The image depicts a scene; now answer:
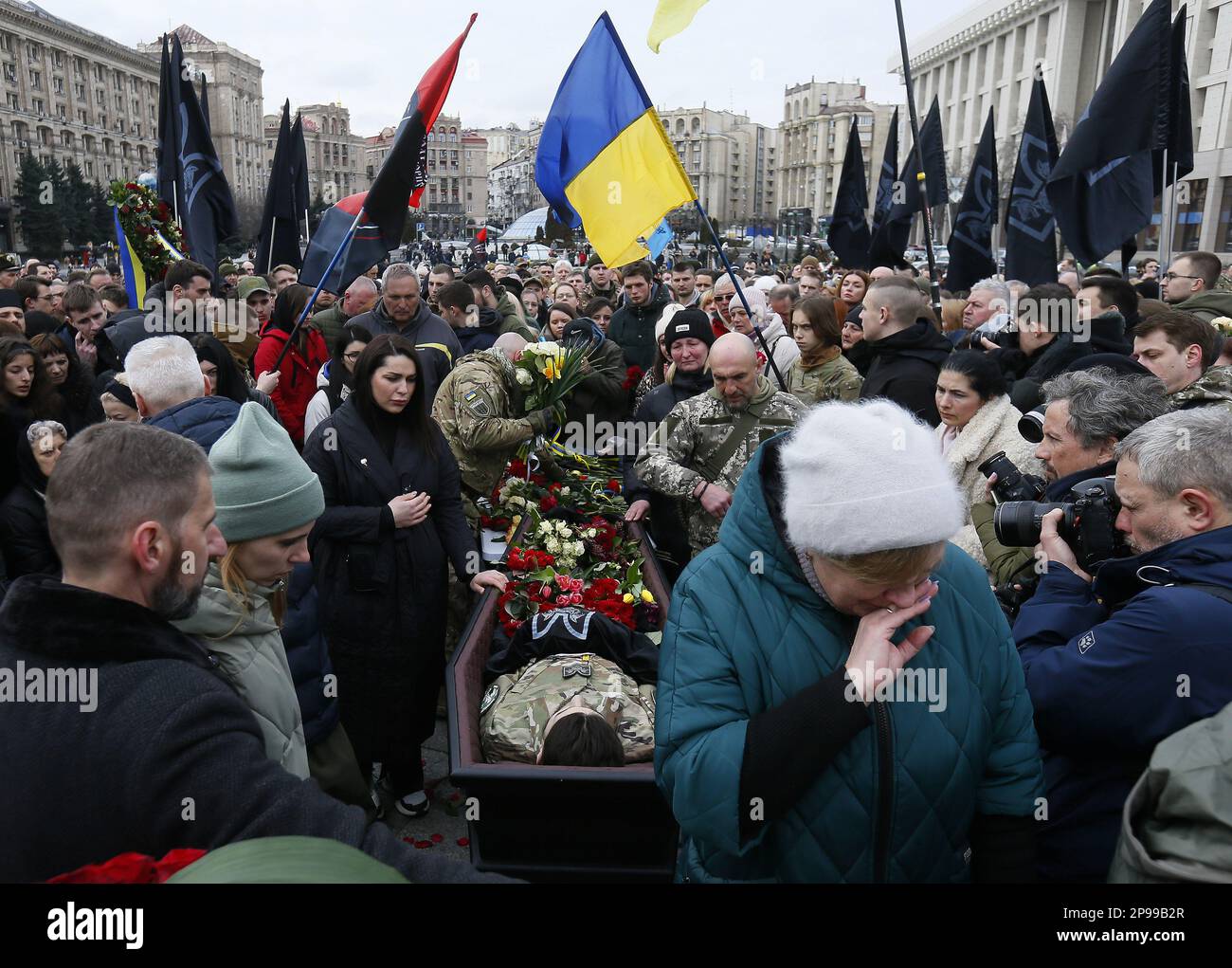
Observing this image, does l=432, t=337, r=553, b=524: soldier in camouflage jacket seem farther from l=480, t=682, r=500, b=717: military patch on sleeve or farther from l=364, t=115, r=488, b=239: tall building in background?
l=364, t=115, r=488, b=239: tall building in background

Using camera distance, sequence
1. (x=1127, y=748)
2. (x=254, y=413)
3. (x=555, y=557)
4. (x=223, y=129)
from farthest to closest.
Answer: (x=223, y=129)
(x=555, y=557)
(x=254, y=413)
(x=1127, y=748)

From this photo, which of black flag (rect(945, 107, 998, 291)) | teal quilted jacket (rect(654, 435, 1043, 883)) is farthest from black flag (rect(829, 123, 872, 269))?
teal quilted jacket (rect(654, 435, 1043, 883))

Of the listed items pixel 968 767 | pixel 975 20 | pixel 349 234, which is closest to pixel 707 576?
pixel 968 767

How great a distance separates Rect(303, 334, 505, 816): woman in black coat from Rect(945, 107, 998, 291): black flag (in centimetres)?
701

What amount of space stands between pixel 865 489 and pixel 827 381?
440 cm

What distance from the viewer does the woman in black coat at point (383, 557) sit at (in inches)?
152

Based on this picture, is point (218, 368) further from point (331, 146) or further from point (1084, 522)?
point (331, 146)

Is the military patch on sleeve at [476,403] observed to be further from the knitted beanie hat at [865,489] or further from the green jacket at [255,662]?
the knitted beanie hat at [865,489]

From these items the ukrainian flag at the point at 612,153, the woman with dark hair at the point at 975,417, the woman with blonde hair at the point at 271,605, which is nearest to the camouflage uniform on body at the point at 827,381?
the ukrainian flag at the point at 612,153

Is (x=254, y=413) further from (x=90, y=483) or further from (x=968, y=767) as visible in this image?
(x=968, y=767)

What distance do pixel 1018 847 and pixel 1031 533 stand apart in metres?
1.03

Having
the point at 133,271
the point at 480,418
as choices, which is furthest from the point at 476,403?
the point at 133,271

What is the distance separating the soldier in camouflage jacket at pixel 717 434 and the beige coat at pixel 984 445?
0.95 meters

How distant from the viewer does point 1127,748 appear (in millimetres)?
1929
